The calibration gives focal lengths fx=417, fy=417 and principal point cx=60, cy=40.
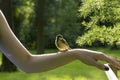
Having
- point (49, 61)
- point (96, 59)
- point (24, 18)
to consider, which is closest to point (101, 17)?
point (49, 61)

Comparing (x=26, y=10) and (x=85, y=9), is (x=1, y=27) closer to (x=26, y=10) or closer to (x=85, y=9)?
(x=85, y=9)

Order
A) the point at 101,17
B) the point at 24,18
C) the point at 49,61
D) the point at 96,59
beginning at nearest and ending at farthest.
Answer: the point at 96,59, the point at 49,61, the point at 101,17, the point at 24,18

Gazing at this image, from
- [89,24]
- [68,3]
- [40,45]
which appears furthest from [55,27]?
[89,24]

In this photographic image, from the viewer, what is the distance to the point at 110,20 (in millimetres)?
5023

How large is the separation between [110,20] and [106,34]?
0.24m

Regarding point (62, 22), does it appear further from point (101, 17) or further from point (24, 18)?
point (101, 17)

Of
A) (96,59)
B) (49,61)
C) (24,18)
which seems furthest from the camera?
(24,18)

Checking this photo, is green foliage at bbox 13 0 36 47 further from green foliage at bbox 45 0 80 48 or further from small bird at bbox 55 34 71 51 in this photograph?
small bird at bbox 55 34 71 51

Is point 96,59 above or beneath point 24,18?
above

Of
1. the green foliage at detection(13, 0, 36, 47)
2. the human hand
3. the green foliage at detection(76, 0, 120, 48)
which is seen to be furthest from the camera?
the green foliage at detection(13, 0, 36, 47)

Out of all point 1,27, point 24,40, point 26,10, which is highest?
point 1,27

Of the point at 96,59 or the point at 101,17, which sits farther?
the point at 101,17

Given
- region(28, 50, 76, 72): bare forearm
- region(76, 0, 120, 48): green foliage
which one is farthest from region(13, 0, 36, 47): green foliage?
region(28, 50, 76, 72): bare forearm

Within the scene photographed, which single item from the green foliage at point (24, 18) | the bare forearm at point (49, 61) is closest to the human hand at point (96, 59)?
the bare forearm at point (49, 61)
